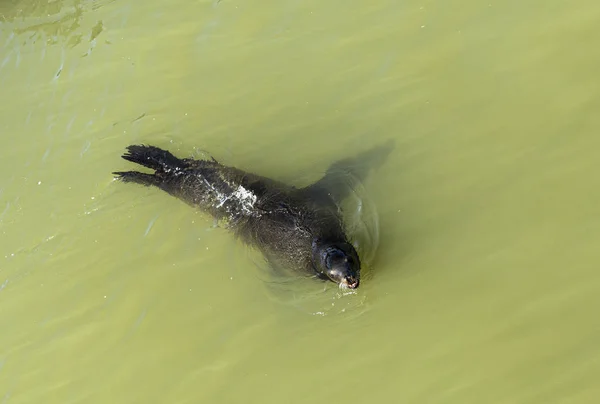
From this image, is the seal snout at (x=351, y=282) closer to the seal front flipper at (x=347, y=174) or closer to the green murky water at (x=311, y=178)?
the green murky water at (x=311, y=178)

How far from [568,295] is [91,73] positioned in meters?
7.19

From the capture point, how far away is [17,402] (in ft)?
20.0

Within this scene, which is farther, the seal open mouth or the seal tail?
the seal tail

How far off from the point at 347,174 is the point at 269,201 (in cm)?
104

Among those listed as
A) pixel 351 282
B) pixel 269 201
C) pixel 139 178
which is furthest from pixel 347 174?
pixel 139 178

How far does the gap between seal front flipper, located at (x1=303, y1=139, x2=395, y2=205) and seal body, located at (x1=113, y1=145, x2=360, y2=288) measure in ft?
0.06

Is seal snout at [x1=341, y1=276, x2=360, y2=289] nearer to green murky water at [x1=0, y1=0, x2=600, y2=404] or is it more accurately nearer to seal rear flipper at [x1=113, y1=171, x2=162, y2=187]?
green murky water at [x1=0, y1=0, x2=600, y2=404]

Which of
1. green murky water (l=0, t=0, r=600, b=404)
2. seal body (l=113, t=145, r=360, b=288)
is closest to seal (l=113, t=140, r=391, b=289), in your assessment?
seal body (l=113, t=145, r=360, b=288)

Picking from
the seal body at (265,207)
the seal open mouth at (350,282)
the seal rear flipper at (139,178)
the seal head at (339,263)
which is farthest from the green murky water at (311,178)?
the seal open mouth at (350,282)

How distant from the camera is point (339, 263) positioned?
4.99m

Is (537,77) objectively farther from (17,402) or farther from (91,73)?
(17,402)

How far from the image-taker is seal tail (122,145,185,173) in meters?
6.56

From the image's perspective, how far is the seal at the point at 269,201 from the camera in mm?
5637

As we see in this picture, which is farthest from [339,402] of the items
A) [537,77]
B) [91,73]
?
[91,73]
